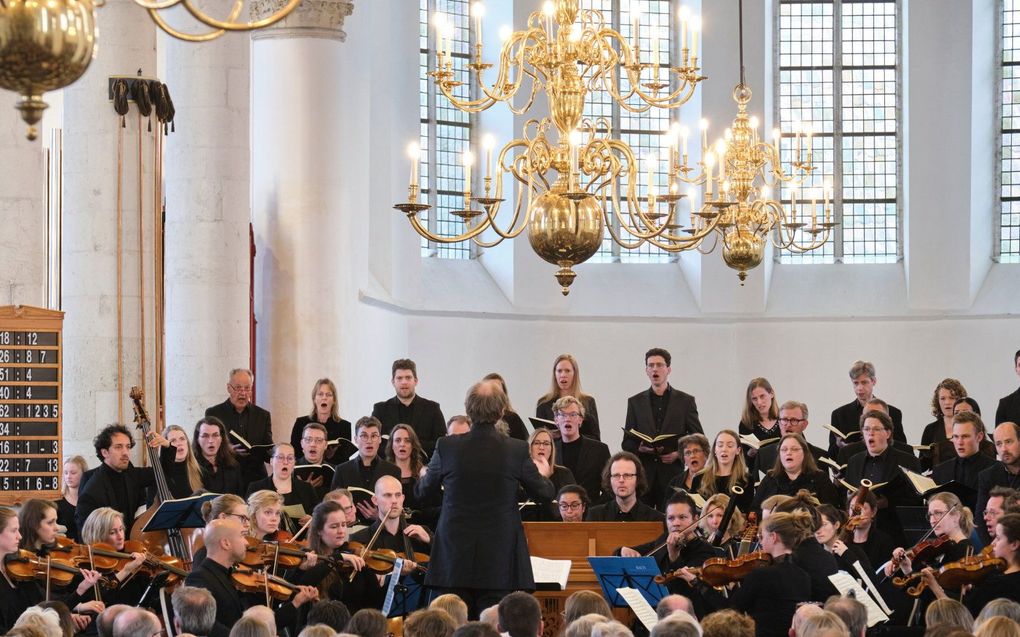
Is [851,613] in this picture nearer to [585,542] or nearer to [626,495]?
[585,542]

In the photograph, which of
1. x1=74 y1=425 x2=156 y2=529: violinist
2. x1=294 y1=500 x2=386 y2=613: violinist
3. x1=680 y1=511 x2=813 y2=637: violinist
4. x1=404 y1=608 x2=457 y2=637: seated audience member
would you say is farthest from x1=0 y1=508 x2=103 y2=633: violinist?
x1=680 y1=511 x2=813 y2=637: violinist

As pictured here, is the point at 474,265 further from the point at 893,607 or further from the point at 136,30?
the point at 893,607

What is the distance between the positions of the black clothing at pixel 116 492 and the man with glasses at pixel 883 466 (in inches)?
172

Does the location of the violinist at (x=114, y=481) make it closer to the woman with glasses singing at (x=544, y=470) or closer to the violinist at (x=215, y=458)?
the violinist at (x=215, y=458)

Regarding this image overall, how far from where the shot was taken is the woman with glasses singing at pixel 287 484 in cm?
989

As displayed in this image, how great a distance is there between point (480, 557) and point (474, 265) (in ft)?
37.7

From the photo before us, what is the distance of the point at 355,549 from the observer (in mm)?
8672

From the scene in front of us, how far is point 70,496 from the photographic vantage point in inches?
398

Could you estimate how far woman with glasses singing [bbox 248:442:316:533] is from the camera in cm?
989

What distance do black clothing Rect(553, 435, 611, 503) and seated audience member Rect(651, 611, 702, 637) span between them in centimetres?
555

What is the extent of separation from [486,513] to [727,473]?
2.22 meters

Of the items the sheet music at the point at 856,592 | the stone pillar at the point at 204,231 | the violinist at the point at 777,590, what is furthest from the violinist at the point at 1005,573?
the stone pillar at the point at 204,231

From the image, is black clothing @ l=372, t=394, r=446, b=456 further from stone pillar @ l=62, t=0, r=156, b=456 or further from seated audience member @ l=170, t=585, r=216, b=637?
seated audience member @ l=170, t=585, r=216, b=637

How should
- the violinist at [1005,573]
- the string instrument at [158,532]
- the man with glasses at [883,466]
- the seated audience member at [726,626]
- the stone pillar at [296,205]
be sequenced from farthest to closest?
1. the stone pillar at [296,205]
2. the man with glasses at [883,466]
3. the string instrument at [158,532]
4. the violinist at [1005,573]
5. the seated audience member at [726,626]
